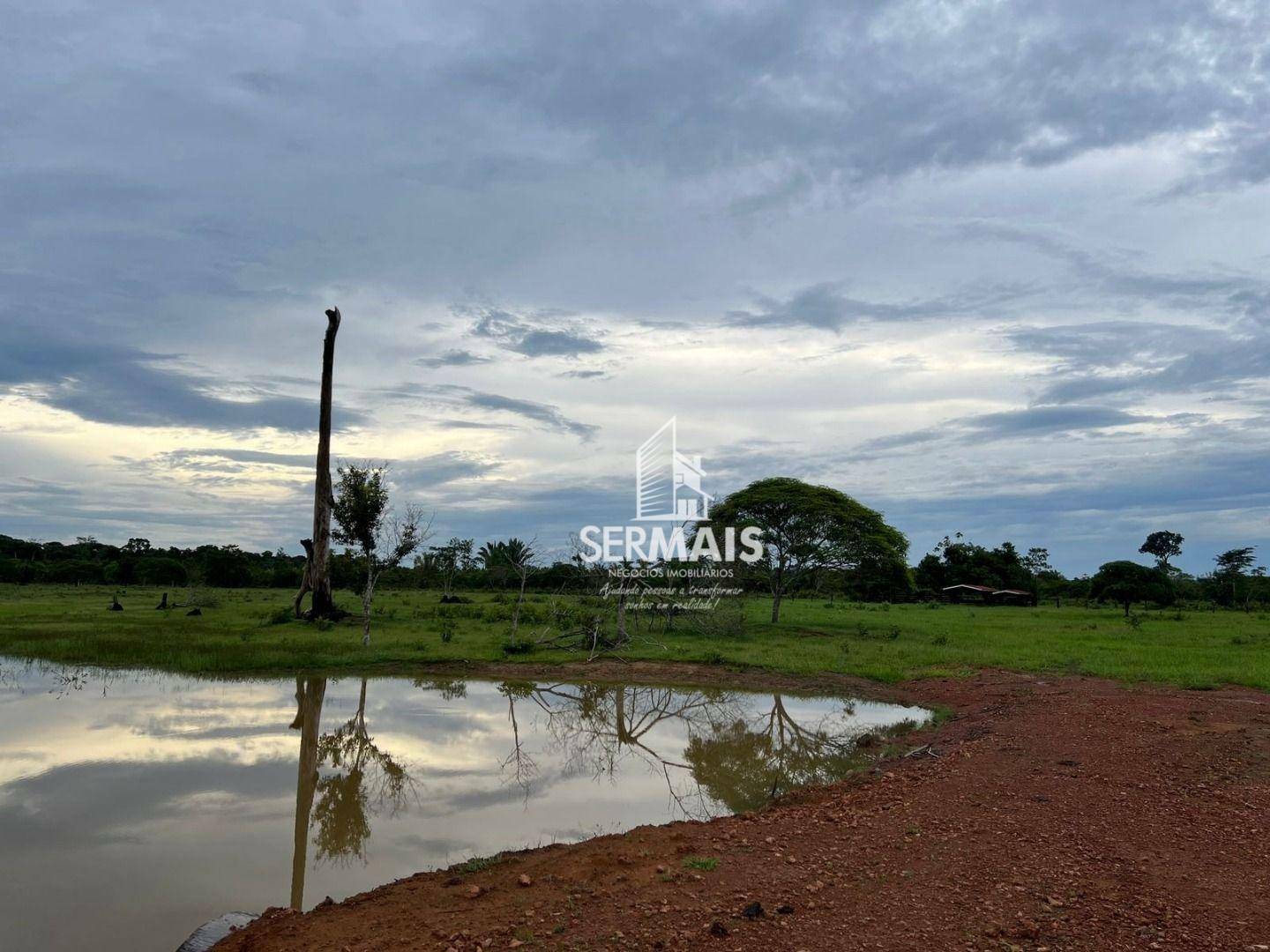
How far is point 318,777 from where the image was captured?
9.99 metres

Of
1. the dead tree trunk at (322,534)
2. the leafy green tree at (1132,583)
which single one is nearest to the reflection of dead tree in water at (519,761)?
the dead tree trunk at (322,534)

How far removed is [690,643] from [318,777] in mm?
14163

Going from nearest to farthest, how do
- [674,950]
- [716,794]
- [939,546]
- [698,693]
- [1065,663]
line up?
[674,950]
[716,794]
[698,693]
[1065,663]
[939,546]

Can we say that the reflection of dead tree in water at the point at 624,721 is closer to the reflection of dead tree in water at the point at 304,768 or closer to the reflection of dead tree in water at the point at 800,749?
the reflection of dead tree in water at the point at 800,749

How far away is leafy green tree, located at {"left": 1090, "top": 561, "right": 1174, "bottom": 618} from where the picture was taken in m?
35.5

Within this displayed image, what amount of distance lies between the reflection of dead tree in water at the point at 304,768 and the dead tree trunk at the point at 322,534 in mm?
9647

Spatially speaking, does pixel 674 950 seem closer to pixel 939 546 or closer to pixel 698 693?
pixel 698 693

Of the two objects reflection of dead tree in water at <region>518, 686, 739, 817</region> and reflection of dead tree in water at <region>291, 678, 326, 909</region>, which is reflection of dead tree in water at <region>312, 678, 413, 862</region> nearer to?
reflection of dead tree in water at <region>291, 678, 326, 909</region>

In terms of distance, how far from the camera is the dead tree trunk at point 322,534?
2597 centimetres

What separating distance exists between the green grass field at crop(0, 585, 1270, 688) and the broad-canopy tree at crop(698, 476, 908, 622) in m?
2.36

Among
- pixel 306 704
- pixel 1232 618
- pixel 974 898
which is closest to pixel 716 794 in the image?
pixel 974 898

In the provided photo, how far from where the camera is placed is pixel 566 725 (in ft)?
44.2

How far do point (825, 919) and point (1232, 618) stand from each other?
37.3 metres

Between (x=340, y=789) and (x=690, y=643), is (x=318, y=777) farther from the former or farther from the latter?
(x=690, y=643)
